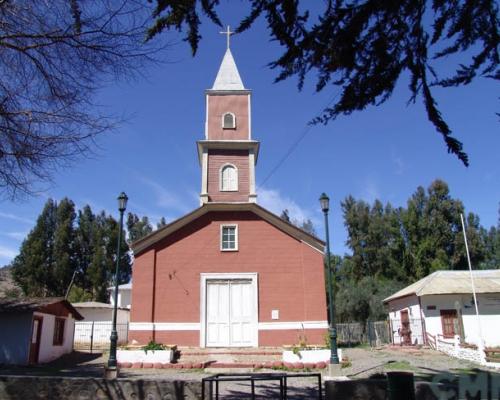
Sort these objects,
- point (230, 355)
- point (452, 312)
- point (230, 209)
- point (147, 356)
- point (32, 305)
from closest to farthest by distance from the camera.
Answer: point (147, 356) → point (230, 355) → point (230, 209) → point (32, 305) → point (452, 312)

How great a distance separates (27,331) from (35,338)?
942mm

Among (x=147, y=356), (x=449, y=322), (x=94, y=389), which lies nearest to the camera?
(x=94, y=389)

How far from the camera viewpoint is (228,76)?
999 inches

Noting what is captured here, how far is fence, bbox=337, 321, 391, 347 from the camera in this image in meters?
32.3

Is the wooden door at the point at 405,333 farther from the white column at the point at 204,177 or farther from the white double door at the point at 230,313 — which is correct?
the white column at the point at 204,177

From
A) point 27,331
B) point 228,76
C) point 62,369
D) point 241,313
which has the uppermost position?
point 228,76

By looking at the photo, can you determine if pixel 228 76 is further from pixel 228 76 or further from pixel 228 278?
pixel 228 278

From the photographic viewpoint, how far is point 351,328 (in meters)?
36.6

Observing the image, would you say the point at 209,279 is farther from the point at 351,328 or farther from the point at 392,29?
the point at 351,328

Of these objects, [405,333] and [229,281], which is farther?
[405,333]

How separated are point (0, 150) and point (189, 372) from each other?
32.2 ft

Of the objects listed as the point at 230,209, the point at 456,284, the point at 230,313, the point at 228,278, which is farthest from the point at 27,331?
the point at 456,284

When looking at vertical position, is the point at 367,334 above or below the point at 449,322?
below

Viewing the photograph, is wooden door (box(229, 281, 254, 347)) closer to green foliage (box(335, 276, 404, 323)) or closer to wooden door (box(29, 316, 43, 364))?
wooden door (box(29, 316, 43, 364))
